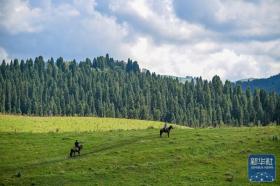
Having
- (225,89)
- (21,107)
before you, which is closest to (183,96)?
(225,89)

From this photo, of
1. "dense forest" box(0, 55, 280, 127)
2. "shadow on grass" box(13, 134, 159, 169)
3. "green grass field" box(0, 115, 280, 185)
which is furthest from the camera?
"dense forest" box(0, 55, 280, 127)

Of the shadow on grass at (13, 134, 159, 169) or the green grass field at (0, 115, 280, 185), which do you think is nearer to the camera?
the green grass field at (0, 115, 280, 185)

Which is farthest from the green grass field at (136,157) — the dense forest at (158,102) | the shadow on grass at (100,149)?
the dense forest at (158,102)

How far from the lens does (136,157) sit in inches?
1711

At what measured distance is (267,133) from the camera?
53344 mm

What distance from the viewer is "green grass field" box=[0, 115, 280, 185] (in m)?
37.6

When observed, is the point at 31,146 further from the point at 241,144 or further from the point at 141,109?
the point at 141,109

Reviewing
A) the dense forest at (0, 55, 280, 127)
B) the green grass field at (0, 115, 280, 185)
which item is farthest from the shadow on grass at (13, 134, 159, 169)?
the dense forest at (0, 55, 280, 127)

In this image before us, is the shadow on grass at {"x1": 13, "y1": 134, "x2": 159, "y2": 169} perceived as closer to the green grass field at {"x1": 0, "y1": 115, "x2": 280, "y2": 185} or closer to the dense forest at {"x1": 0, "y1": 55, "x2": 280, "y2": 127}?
the green grass field at {"x1": 0, "y1": 115, "x2": 280, "y2": 185}

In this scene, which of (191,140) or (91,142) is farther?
(91,142)

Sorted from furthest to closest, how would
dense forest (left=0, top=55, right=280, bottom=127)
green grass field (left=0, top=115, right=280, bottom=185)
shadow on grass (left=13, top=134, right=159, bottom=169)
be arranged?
1. dense forest (left=0, top=55, right=280, bottom=127)
2. shadow on grass (left=13, top=134, right=159, bottom=169)
3. green grass field (left=0, top=115, right=280, bottom=185)

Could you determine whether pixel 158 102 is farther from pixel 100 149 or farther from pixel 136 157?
pixel 136 157

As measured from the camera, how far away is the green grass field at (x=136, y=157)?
123ft

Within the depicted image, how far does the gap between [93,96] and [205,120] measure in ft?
179
